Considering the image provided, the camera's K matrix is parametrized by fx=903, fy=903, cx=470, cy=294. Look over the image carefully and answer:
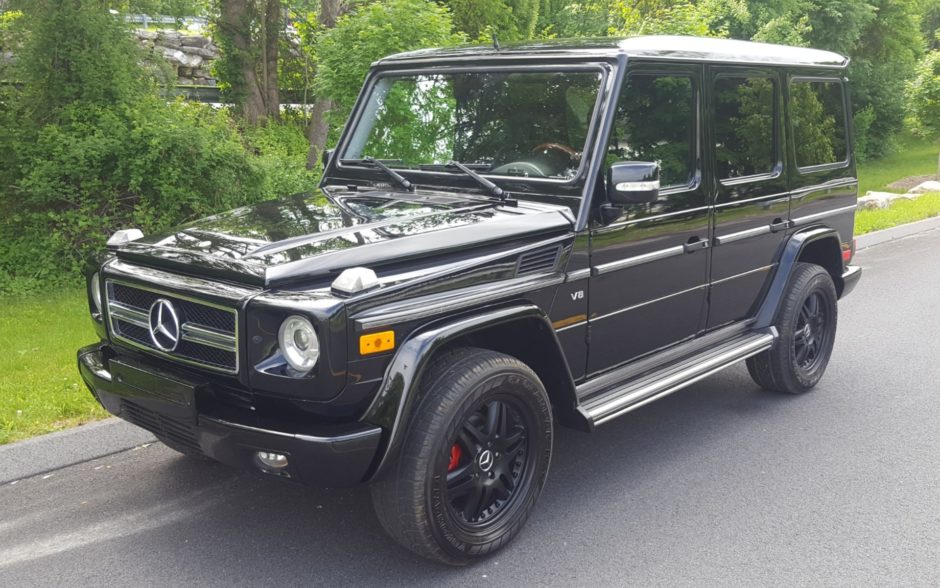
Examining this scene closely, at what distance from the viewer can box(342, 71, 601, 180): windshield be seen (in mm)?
4246

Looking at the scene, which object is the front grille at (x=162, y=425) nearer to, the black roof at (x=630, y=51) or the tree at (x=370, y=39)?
the black roof at (x=630, y=51)

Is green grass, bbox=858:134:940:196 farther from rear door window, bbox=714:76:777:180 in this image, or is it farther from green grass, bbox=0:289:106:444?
green grass, bbox=0:289:106:444

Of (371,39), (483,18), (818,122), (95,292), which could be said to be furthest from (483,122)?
(483,18)

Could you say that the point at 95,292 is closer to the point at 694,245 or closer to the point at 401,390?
→ the point at 401,390

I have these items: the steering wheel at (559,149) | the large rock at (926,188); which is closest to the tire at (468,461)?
the steering wheel at (559,149)

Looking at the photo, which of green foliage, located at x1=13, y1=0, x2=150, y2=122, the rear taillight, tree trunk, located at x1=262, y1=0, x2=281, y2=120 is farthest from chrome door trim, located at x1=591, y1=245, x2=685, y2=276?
tree trunk, located at x1=262, y1=0, x2=281, y2=120

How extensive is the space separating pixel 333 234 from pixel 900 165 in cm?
2337

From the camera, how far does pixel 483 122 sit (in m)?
4.50

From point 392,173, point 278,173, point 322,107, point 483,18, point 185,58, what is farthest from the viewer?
point 185,58

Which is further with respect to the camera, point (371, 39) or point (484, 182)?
point (371, 39)

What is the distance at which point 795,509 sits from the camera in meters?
4.16

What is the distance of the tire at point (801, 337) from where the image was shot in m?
5.45

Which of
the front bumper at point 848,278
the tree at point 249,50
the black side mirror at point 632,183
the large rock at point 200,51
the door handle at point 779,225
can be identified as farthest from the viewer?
the large rock at point 200,51

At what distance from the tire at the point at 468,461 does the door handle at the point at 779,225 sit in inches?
90.3
